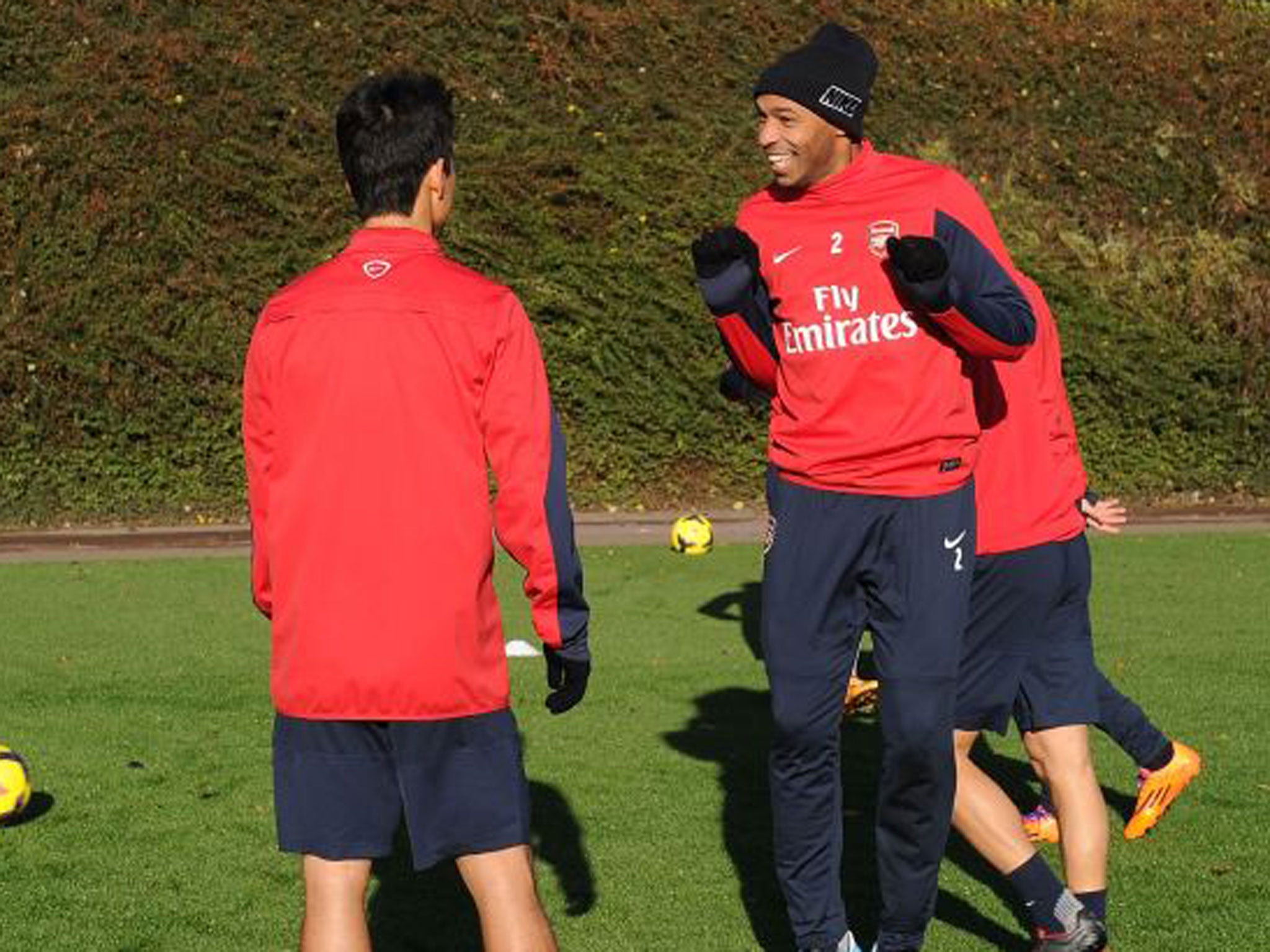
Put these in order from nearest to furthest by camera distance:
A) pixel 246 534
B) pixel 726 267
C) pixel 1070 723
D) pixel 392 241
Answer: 1. pixel 392 241
2. pixel 726 267
3. pixel 1070 723
4. pixel 246 534

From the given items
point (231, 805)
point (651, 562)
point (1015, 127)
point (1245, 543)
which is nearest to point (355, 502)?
point (231, 805)

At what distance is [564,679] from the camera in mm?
4402

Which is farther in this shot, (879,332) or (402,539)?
(879,332)

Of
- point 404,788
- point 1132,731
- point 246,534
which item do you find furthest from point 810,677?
point 246,534

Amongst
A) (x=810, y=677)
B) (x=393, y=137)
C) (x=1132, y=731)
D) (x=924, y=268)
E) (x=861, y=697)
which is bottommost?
(x=861, y=697)

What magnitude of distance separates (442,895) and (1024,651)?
1.90 meters

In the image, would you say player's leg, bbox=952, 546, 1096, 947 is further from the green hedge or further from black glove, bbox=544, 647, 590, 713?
the green hedge

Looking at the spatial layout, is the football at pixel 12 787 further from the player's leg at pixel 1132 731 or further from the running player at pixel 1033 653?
the player's leg at pixel 1132 731

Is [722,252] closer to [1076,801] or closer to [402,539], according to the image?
[402,539]

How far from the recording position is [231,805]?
7.70m

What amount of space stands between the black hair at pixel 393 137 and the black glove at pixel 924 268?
3.88 ft

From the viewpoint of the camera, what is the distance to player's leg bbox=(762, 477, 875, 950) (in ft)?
17.5

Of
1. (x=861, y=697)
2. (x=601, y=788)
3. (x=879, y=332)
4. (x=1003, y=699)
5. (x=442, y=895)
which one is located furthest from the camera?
(x=861, y=697)

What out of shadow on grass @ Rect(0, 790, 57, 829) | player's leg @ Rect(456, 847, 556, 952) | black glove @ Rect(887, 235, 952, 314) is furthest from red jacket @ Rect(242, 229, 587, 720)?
shadow on grass @ Rect(0, 790, 57, 829)
